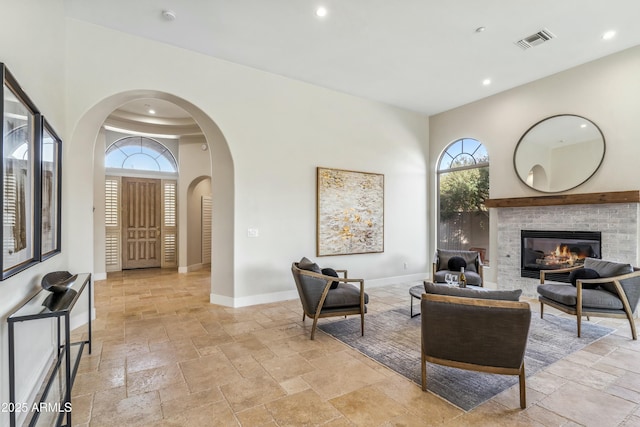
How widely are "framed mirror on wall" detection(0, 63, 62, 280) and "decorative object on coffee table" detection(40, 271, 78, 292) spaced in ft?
0.57

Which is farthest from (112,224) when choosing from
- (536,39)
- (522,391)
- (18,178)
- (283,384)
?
(536,39)

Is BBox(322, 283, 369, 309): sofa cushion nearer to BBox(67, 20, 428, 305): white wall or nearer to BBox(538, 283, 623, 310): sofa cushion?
BBox(67, 20, 428, 305): white wall

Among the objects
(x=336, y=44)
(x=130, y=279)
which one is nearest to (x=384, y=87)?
(x=336, y=44)

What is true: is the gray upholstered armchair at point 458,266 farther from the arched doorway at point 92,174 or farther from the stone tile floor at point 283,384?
the arched doorway at point 92,174

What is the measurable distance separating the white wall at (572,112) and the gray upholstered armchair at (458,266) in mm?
915

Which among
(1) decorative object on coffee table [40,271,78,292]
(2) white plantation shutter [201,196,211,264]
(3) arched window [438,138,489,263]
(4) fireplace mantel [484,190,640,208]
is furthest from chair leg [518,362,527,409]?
(2) white plantation shutter [201,196,211,264]

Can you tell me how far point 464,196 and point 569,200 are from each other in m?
1.92

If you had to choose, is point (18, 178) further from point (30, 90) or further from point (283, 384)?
point (283, 384)

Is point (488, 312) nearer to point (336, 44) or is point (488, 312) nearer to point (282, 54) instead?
point (336, 44)

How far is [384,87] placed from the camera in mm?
5539

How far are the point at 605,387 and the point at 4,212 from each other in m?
4.29

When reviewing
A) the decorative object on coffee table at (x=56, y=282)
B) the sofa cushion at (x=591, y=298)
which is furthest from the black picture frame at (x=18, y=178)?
the sofa cushion at (x=591, y=298)

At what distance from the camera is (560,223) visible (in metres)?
4.98

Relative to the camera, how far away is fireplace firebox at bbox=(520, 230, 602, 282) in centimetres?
468
